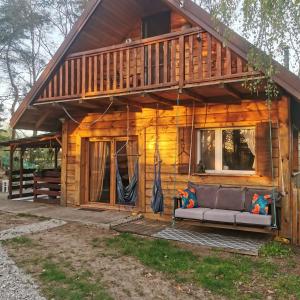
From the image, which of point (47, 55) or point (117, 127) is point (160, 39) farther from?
point (47, 55)

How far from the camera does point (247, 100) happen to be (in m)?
6.78

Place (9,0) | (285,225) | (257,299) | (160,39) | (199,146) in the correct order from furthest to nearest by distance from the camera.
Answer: (9,0), (199,146), (160,39), (285,225), (257,299)

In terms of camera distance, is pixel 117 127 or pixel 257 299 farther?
pixel 117 127

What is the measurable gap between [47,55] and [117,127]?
16.0 metres

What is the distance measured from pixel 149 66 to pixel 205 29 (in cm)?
134

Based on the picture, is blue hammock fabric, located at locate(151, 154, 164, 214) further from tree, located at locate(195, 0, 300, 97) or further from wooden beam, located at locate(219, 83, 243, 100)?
tree, located at locate(195, 0, 300, 97)

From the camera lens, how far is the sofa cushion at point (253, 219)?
5.51 m

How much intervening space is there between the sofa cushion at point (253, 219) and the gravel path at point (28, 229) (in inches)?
151

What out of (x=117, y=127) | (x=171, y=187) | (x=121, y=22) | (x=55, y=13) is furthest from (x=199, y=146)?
(x=55, y=13)

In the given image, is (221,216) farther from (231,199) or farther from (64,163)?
(64,163)

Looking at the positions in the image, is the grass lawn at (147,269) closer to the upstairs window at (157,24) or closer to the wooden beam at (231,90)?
the wooden beam at (231,90)

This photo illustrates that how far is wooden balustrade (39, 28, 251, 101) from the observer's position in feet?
20.3

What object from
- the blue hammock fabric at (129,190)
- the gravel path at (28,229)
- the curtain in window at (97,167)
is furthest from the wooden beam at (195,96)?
the gravel path at (28,229)

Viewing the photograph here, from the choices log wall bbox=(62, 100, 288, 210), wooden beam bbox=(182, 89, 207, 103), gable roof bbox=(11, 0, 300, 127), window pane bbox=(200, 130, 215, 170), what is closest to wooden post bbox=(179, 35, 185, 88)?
wooden beam bbox=(182, 89, 207, 103)
